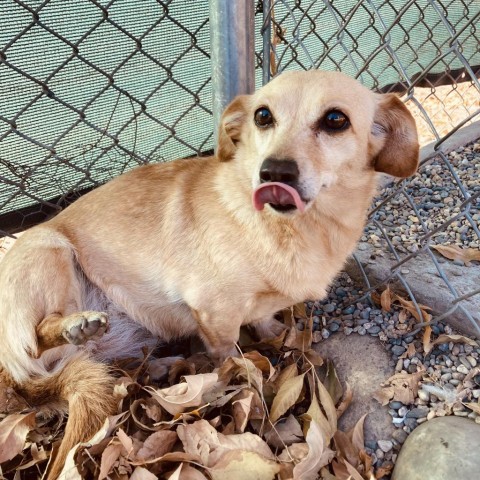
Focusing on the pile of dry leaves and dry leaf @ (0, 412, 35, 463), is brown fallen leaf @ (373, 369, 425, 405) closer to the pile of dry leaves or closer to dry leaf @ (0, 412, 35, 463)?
the pile of dry leaves

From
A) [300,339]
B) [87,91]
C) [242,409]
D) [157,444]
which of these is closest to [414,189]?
[300,339]

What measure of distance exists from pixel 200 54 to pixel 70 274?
144cm

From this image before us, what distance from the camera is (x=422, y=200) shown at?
2488mm

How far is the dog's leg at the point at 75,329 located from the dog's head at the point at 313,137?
2.06ft

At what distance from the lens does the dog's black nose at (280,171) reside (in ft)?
4.37

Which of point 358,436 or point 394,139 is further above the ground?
point 394,139

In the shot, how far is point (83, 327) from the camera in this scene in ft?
4.95

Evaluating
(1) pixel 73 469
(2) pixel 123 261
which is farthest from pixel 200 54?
(1) pixel 73 469

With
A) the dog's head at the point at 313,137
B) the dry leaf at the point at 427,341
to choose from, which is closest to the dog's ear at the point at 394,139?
the dog's head at the point at 313,137

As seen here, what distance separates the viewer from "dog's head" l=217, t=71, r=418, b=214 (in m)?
1.36

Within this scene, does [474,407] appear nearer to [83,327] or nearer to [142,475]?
[142,475]

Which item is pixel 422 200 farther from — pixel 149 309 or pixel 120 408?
pixel 120 408

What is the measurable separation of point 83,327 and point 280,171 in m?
0.78

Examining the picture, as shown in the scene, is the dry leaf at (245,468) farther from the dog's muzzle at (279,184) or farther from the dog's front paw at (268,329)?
the dog's muzzle at (279,184)
